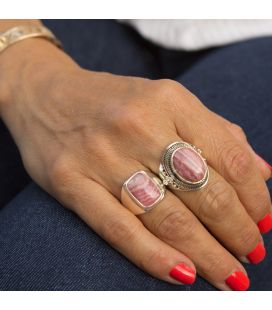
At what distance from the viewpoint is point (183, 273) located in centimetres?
69

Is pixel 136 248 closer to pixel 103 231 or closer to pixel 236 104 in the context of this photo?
pixel 103 231

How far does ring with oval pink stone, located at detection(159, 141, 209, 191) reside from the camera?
27.0 inches

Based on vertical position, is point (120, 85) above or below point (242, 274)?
above

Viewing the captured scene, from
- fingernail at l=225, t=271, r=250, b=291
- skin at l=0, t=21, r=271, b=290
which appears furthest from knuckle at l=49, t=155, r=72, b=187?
fingernail at l=225, t=271, r=250, b=291

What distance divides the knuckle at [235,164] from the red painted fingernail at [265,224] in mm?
99

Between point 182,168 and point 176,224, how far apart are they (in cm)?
10

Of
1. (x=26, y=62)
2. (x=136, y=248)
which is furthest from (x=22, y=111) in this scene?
(x=136, y=248)

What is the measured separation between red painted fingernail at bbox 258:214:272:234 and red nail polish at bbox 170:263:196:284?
0.18 metres

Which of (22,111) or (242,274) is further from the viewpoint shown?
(22,111)

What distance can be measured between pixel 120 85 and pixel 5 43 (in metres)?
0.33

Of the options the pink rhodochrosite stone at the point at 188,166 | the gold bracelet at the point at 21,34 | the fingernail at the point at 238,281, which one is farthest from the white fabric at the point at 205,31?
the fingernail at the point at 238,281

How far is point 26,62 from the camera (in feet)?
2.99

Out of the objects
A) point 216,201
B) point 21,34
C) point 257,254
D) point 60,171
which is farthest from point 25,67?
point 257,254

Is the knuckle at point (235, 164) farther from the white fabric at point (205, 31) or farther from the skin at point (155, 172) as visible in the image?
the white fabric at point (205, 31)
